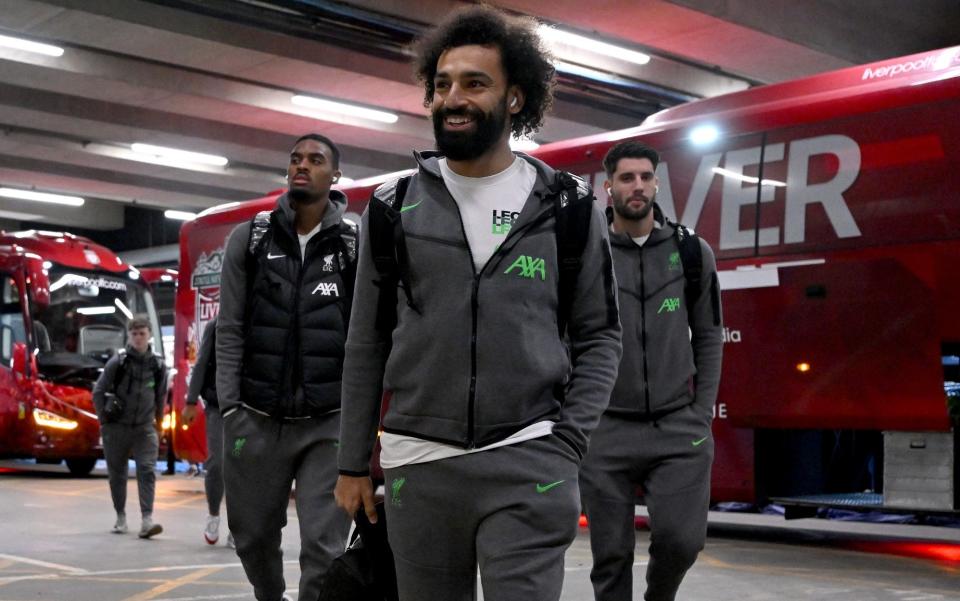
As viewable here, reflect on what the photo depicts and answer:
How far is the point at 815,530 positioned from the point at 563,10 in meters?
6.74

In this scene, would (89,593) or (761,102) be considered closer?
(89,593)

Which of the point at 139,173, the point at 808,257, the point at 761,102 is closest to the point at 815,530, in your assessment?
the point at 808,257

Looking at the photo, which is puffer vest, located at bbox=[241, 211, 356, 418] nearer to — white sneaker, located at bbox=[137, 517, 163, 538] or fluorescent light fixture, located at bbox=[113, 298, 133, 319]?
white sneaker, located at bbox=[137, 517, 163, 538]

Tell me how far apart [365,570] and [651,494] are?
216 cm

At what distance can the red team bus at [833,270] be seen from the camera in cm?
932

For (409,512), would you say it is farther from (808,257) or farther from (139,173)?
(139,173)

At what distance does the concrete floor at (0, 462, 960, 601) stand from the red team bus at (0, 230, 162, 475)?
16.8ft

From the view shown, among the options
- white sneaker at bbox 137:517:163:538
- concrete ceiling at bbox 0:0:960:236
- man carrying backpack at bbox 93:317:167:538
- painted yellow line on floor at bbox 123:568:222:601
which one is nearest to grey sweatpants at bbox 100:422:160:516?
man carrying backpack at bbox 93:317:167:538

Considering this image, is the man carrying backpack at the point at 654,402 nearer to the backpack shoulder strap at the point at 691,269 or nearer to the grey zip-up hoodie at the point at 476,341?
the backpack shoulder strap at the point at 691,269

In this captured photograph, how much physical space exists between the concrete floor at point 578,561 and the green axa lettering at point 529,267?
4528 millimetres

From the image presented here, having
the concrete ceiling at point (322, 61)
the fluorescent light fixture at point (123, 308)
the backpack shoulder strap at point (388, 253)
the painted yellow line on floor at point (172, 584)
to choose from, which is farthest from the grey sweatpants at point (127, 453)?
the fluorescent light fixture at point (123, 308)

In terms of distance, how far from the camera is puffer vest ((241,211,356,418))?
518cm

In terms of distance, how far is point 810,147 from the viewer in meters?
10.1

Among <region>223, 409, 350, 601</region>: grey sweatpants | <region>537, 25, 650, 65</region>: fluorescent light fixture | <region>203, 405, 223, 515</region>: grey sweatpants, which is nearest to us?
<region>223, 409, 350, 601</region>: grey sweatpants
